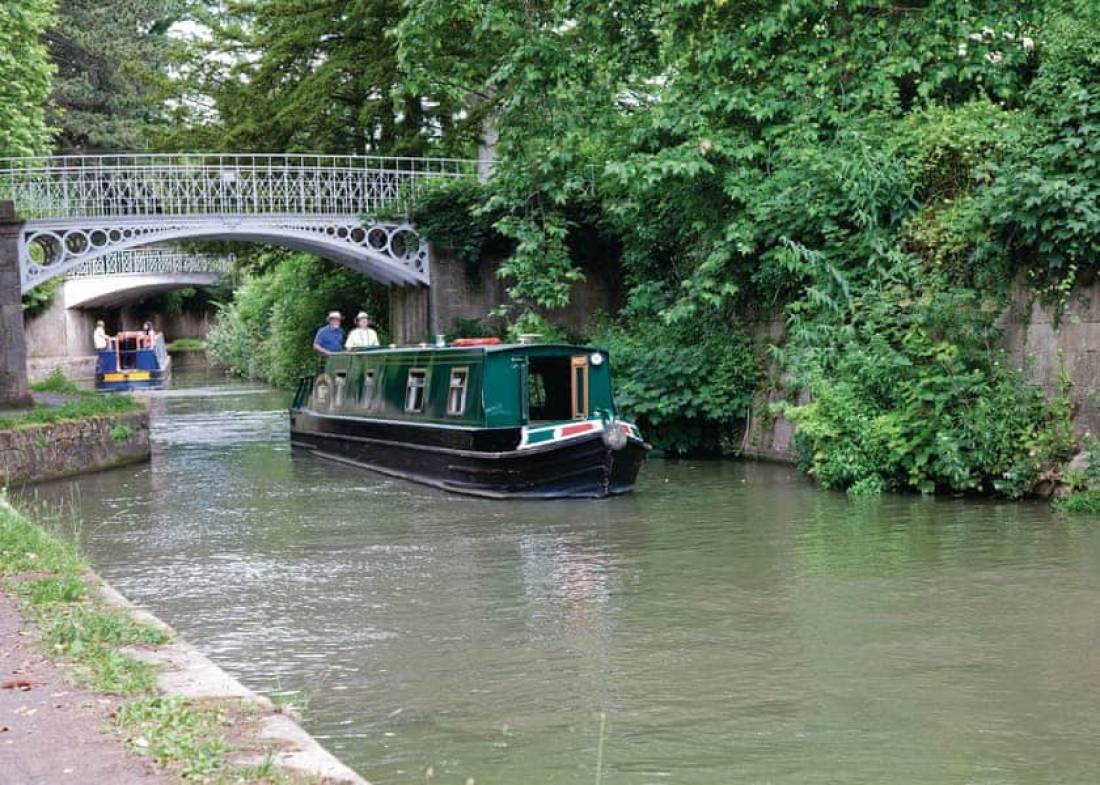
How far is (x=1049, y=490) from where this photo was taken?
40.8ft

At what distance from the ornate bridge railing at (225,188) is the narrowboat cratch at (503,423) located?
304 inches

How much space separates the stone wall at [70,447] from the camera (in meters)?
15.7

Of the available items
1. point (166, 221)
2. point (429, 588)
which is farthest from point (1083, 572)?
point (166, 221)

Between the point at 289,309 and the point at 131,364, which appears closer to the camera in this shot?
the point at 289,309

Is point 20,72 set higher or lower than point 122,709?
A: higher

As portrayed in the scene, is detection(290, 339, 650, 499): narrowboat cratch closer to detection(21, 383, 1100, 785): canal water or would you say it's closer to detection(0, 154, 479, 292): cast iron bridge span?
detection(21, 383, 1100, 785): canal water

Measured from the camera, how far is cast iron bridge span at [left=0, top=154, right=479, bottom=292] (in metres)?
22.7

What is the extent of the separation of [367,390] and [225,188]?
26.3 feet

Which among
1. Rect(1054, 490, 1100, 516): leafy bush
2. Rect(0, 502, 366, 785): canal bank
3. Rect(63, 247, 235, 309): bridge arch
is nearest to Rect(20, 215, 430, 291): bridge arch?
Rect(1054, 490, 1100, 516): leafy bush

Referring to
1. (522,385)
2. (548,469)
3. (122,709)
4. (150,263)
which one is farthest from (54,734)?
(150,263)

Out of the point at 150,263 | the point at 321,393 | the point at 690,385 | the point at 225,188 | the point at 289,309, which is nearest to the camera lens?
the point at 690,385

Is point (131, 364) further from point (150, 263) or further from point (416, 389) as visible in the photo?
point (416, 389)

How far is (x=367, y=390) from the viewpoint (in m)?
17.7

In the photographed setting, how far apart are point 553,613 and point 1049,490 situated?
19.4ft
